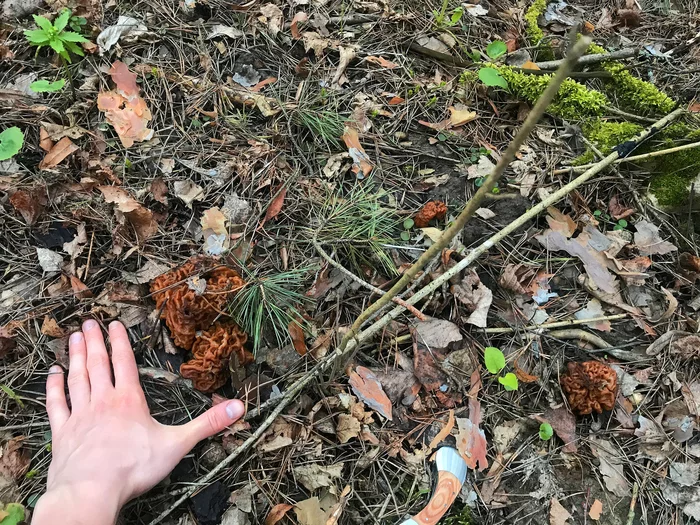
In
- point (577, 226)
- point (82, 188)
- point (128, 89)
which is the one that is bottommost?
point (577, 226)

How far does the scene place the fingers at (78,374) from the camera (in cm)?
249

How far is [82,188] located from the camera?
2898mm

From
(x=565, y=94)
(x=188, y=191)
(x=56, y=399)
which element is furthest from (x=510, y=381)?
(x=56, y=399)

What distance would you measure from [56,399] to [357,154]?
2377 mm

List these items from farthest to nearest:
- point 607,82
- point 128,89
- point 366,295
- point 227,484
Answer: point 607,82 < point 128,89 < point 366,295 < point 227,484

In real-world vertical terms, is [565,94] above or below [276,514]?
above

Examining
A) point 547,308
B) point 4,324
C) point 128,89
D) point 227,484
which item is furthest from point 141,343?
point 547,308

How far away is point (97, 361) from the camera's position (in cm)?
255

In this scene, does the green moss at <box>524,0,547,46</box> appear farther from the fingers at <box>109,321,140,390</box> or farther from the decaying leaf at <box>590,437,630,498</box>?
the fingers at <box>109,321,140,390</box>

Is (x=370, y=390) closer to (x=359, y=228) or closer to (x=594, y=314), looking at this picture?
(x=359, y=228)

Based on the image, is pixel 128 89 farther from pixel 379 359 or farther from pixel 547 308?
pixel 547 308

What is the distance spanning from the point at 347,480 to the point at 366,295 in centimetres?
107

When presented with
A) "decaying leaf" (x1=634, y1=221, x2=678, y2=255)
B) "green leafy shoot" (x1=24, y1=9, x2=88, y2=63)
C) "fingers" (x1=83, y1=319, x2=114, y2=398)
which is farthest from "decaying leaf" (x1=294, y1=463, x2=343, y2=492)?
"green leafy shoot" (x1=24, y1=9, x2=88, y2=63)

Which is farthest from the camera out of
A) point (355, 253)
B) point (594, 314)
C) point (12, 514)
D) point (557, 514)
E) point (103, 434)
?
point (594, 314)
